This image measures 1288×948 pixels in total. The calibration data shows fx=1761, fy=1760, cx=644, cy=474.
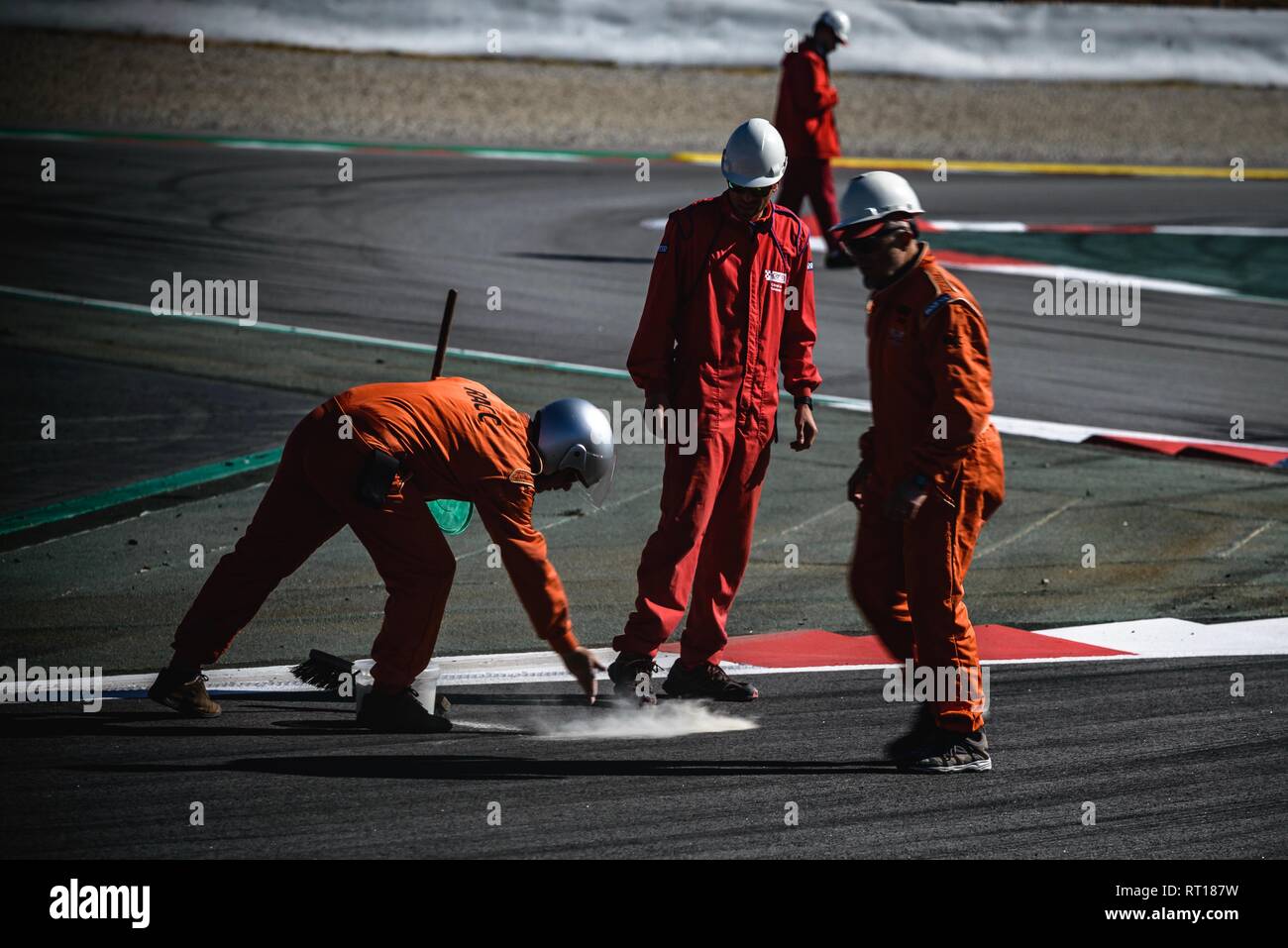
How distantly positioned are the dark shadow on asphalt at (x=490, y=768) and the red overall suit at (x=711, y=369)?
738mm

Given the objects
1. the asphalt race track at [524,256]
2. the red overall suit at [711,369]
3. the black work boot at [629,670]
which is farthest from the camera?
the asphalt race track at [524,256]

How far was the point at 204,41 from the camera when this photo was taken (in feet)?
94.7

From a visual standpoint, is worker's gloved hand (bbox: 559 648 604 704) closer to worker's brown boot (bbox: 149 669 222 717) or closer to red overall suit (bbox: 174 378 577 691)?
red overall suit (bbox: 174 378 577 691)

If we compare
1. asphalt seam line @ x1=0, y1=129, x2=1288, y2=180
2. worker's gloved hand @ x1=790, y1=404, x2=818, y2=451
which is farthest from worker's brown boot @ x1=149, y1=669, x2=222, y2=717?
asphalt seam line @ x1=0, y1=129, x2=1288, y2=180

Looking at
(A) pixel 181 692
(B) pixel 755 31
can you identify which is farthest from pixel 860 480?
(B) pixel 755 31

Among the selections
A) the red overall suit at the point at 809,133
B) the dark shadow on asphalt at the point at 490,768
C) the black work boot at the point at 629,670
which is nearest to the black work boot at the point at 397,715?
the dark shadow on asphalt at the point at 490,768

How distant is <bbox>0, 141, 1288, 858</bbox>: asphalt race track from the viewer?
5555mm

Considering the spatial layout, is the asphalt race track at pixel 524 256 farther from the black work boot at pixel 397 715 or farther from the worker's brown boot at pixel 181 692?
the worker's brown boot at pixel 181 692

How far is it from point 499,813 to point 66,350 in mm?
8411

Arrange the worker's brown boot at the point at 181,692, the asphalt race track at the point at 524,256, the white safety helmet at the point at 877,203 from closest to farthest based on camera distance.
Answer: the white safety helmet at the point at 877,203, the worker's brown boot at the point at 181,692, the asphalt race track at the point at 524,256

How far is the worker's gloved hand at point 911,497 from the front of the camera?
5.85m

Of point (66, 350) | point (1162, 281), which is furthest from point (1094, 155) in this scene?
point (66, 350)

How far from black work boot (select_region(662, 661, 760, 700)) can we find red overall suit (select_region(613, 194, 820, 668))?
0.21 metres

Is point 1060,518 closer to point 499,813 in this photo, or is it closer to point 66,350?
point 499,813
